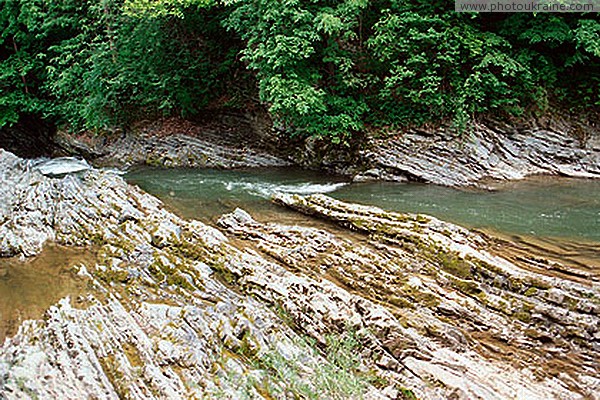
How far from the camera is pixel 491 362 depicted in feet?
12.8

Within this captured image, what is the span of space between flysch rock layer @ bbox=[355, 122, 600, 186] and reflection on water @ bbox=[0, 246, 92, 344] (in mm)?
6329

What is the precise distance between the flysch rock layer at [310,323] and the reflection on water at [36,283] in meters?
0.20

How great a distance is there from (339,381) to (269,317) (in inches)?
47.4

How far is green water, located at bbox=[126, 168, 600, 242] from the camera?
21.4 feet

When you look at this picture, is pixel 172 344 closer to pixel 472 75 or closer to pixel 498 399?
pixel 498 399

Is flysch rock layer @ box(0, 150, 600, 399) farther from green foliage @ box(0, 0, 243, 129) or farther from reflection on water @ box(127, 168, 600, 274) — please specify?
green foliage @ box(0, 0, 243, 129)

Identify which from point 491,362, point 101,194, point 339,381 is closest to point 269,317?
point 339,381

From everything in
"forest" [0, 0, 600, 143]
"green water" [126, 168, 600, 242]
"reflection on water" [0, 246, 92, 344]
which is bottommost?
"green water" [126, 168, 600, 242]

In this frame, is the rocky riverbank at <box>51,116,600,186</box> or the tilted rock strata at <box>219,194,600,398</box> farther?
the rocky riverbank at <box>51,116,600,186</box>

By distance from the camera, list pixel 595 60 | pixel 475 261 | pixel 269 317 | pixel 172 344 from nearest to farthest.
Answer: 1. pixel 172 344
2. pixel 269 317
3. pixel 475 261
4. pixel 595 60

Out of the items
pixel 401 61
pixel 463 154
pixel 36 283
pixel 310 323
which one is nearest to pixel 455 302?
pixel 310 323

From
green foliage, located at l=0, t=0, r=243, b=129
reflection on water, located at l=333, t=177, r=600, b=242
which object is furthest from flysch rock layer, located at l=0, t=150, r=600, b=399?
green foliage, located at l=0, t=0, r=243, b=129

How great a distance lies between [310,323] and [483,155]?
23.7 ft

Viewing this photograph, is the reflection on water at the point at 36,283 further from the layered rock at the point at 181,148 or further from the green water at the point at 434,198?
the layered rock at the point at 181,148
